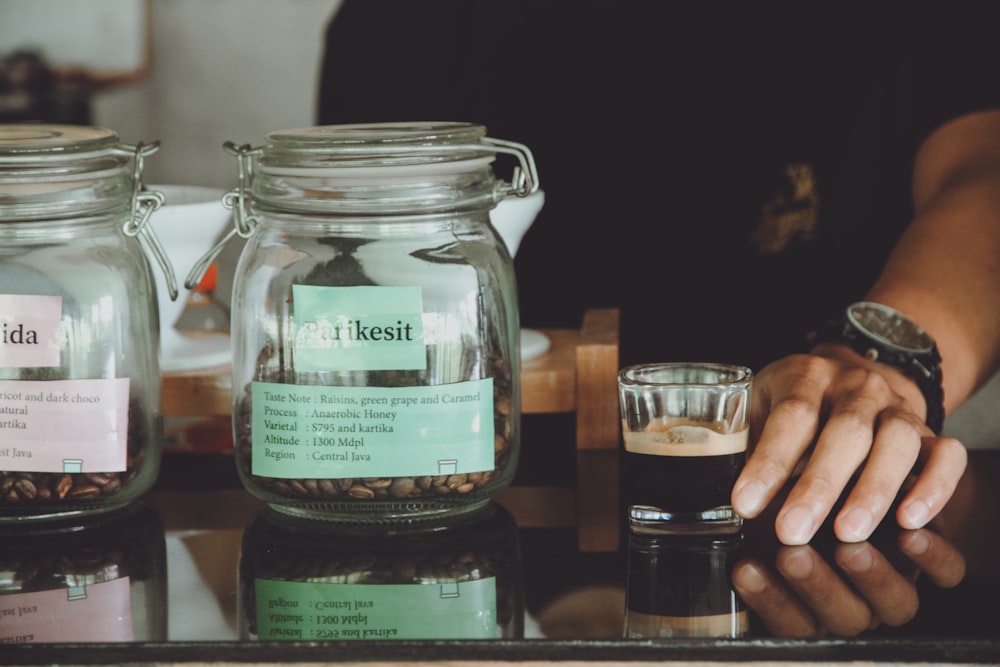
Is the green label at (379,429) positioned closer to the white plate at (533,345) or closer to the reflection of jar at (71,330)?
the reflection of jar at (71,330)

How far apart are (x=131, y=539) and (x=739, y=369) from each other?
0.35m

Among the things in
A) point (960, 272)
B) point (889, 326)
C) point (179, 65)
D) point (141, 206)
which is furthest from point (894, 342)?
point (179, 65)

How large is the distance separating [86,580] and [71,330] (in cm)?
14

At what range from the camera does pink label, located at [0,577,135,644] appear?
489mm

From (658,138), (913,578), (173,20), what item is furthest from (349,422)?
(173,20)

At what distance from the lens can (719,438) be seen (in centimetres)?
61

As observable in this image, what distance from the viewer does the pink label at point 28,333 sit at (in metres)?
0.62

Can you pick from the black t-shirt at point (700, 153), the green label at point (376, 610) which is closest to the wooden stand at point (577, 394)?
the green label at point (376, 610)

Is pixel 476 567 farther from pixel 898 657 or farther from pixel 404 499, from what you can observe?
pixel 898 657

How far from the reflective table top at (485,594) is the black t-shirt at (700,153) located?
2.44ft

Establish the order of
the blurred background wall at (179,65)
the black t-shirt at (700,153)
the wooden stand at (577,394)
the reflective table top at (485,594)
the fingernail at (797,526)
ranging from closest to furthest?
the reflective table top at (485,594), the fingernail at (797,526), the wooden stand at (577,394), the black t-shirt at (700,153), the blurred background wall at (179,65)

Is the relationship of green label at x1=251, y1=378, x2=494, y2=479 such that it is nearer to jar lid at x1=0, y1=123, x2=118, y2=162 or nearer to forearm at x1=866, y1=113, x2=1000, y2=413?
jar lid at x1=0, y1=123, x2=118, y2=162

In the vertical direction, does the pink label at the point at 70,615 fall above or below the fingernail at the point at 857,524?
below

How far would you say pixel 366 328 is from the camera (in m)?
0.59
